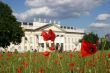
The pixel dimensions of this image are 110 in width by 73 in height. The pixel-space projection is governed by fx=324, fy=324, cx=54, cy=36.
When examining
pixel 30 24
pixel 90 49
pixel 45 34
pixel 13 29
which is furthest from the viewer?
pixel 30 24

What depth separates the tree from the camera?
66312 mm

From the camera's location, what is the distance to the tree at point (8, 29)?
218 ft

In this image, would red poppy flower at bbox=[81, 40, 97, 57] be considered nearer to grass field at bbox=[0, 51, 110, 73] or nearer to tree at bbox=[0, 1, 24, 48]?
grass field at bbox=[0, 51, 110, 73]

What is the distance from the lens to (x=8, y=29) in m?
67.7

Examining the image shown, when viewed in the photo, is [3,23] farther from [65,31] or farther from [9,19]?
[65,31]

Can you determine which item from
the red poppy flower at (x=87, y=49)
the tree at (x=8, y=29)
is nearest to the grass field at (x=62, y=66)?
the red poppy flower at (x=87, y=49)

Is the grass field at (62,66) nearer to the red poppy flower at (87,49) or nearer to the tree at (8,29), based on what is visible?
the red poppy flower at (87,49)

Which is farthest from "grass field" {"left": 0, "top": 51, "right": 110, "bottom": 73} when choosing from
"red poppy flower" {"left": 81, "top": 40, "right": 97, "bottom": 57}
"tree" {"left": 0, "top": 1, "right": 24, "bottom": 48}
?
"tree" {"left": 0, "top": 1, "right": 24, "bottom": 48}

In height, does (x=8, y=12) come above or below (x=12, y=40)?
above

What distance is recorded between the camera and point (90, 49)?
270 cm

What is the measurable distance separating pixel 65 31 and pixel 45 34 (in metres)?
126

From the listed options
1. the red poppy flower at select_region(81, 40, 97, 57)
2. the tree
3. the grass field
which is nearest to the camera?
the red poppy flower at select_region(81, 40, 97, 57)

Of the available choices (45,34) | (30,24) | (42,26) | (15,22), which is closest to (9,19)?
(15,22)

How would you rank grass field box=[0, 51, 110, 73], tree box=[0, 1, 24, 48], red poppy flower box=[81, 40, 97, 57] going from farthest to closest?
tree box=[0, 1, 24, 48], grass field box=[0, 51, 110, 73], red poppy flower box=[81, 40, 97, 57]
